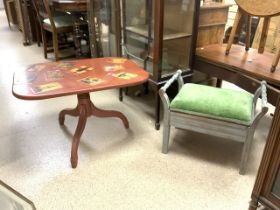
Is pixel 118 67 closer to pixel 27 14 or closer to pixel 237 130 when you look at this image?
pixel 237 130

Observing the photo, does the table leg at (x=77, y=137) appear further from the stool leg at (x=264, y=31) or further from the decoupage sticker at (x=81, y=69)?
the stool leg at (x=264, y=31)

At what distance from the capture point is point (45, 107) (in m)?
2.44

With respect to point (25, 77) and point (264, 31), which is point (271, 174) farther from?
point (25, 77)

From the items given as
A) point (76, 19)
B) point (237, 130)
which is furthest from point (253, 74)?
point (76, 19)

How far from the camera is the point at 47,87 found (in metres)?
1.52

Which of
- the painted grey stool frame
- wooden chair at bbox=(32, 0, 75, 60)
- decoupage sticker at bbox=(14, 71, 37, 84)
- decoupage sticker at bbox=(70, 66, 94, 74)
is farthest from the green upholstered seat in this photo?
wooden chair at bbox=(32, 0, 75, 60)

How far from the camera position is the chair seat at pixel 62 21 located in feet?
11.0

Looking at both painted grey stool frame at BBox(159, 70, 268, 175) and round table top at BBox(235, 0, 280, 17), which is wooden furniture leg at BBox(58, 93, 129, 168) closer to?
painted grey stool frame at BBox(159, 70, 268, 175)

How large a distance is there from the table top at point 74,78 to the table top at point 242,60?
624 mm

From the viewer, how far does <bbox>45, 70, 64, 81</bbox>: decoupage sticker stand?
165cm

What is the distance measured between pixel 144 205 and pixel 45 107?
148 cm

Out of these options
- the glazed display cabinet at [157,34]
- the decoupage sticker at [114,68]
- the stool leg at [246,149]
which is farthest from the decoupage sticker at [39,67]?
the stool leg at [246,149]

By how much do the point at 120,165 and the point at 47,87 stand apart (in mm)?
675

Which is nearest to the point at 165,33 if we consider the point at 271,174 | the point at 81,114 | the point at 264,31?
the point at 264,31
